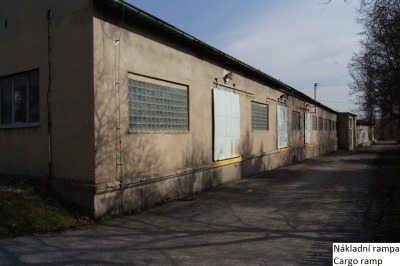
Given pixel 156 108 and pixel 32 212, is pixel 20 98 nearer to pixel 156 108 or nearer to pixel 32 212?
pixel 156 108

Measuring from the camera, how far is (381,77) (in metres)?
20.9

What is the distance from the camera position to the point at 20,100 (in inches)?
402

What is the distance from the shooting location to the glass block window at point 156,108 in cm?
962

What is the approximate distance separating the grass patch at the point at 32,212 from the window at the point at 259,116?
35.7ft

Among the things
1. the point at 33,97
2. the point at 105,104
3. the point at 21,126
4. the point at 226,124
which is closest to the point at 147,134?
the point at 105,104

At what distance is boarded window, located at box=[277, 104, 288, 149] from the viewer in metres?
22.4

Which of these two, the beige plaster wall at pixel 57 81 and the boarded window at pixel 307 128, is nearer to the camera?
the beige plaster wall at pixel 57 81

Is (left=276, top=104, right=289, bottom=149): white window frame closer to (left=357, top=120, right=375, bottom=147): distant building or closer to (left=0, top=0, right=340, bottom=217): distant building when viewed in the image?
(left=0, top=0, right=340, bottom=217): distant building

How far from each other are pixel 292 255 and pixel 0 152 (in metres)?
8.08

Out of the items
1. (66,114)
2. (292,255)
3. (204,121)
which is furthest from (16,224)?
(204,121)

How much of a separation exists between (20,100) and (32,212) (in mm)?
3587

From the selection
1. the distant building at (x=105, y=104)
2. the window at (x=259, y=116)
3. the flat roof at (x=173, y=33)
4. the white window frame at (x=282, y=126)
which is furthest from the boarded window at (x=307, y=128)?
the distant building at (x=105, y=104)

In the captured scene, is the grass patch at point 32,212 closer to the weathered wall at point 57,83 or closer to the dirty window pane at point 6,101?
the weathered wall at point 57,83

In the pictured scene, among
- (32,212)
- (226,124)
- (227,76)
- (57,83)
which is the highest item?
(227,76)
